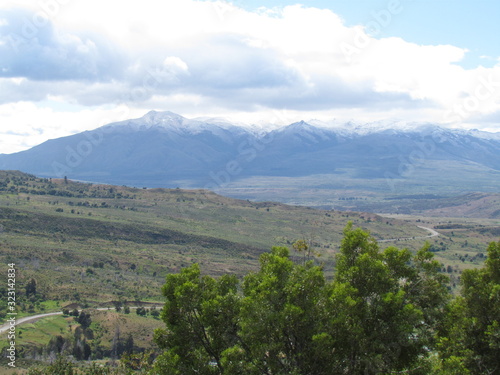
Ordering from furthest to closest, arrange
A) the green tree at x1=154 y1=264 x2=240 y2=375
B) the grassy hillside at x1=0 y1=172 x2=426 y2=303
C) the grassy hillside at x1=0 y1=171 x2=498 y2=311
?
the grassy hillside at x1=0 y1=172 x2=426 y2=303 → the grassy hillside at x1=0 y1=171 x2=498 y2=311 → the green tree at x1=154 y1=264 x2=240 y2=375

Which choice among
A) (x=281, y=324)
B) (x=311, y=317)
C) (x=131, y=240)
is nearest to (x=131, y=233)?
(x=131, y=240)

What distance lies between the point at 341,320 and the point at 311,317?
1.08 metres

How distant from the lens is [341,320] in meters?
18.3

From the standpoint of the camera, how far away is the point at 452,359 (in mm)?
17891

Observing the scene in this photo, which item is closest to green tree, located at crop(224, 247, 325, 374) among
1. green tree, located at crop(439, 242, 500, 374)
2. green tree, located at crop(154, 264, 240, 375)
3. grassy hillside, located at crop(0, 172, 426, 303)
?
green tree, located at crop(154, 264, 240, 375)

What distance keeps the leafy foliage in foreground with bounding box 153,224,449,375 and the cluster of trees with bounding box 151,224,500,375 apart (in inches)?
1.5

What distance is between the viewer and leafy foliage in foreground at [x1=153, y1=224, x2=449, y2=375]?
1845 cm

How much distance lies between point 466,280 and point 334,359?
587cm

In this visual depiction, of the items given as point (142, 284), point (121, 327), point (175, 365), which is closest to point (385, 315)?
point (175, 365)

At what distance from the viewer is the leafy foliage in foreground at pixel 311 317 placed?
18453mm

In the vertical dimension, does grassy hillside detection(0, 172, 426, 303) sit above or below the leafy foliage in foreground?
below

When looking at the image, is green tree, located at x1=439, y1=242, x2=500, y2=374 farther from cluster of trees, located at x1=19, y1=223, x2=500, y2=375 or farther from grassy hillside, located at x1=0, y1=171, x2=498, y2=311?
grassy hillside, located at x1=0, y1=171, x2=498, y2=311

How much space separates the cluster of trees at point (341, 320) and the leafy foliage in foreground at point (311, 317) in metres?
0.04

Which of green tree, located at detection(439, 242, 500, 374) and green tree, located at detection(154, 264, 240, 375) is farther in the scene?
green tree, located at detection(154, 264, 240, 375)
